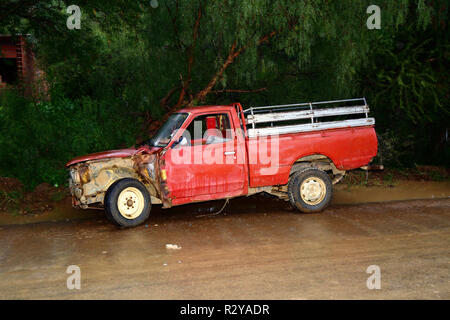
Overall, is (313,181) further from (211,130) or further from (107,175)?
(107,175)

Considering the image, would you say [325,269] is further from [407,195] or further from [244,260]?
[407,195]

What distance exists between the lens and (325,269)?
5.52m

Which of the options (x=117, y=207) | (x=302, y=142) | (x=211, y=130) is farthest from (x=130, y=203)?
(x=302, y=142)

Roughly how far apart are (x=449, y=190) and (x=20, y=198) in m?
9.71

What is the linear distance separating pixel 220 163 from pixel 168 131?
1094mm

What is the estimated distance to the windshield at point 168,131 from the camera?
8.16m

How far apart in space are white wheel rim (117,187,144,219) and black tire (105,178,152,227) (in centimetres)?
2

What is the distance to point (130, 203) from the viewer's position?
7914mm

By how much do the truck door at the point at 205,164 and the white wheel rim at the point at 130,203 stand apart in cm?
55

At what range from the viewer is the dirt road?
497 cm

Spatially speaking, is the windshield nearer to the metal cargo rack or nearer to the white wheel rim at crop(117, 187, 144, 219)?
the white wheel rim at crop(117, 187, 144, 219)

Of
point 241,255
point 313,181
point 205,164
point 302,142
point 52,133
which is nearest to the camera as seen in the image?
point 241,255

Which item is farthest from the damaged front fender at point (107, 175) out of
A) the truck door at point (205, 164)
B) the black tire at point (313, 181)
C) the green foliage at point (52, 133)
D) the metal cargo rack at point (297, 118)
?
the green foliage at point (52, 133)
